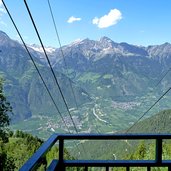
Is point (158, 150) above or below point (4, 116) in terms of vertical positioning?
above

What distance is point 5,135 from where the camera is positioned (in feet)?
49.8

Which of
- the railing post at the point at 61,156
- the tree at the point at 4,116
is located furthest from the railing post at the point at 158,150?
the tree at the point at 4,116

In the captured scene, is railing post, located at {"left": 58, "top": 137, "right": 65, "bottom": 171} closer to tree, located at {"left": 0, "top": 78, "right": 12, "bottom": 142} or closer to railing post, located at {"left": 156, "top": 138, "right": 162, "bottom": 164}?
railing post, located at {"left": 156, "top": 138, "right": 162, "bottom": 164}

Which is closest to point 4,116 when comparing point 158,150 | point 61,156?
point 61,156

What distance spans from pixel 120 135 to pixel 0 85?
12879 mm

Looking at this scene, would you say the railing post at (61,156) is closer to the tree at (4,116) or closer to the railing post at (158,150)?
the railing post at (158,150)

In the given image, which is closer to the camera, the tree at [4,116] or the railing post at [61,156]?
the railing post at [61,156]

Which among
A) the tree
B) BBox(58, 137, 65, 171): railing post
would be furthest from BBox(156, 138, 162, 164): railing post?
the tree

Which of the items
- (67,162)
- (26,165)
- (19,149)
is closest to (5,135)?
(67,162)

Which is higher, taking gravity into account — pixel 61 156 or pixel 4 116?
pixel 61 156

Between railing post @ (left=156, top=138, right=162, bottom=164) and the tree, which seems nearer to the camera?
railing post @ (left=156, top=138, right=162, bottom=164)

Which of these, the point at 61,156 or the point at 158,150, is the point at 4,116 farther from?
the point at 158,150

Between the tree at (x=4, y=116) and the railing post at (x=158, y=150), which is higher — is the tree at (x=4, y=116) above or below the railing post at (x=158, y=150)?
below

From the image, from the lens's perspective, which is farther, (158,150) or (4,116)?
(4,116)
